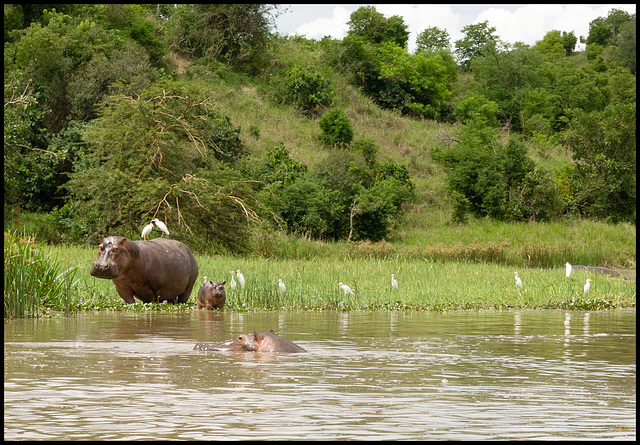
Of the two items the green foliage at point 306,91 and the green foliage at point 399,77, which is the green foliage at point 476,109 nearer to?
the green foliage at point 399,77

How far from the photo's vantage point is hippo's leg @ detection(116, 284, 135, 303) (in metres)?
14.5

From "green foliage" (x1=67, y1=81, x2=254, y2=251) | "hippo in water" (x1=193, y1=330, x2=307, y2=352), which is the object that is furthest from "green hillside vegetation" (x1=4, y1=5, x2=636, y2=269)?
"hippo in water" (x1=193, y1=330, x2=307, y2=352)

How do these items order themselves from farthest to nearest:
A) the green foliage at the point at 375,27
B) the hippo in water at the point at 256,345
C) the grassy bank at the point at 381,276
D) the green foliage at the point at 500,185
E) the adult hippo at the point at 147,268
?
the green foliage at the point at 375,27 → the green foliage at the point at 500,185 → the grassy bank at the point at 381,276 → the adult hippo at the point at 147,268 → the hippo in water at the point at 256,345

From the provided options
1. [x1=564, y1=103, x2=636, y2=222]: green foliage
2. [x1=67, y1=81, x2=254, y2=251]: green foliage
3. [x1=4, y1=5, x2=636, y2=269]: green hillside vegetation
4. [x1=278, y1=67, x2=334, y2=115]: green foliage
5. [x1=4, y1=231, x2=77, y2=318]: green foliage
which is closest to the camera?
[x1=4, y1=231, x2=77, y2=318]: green foliage

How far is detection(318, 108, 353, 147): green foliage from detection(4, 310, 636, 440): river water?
3102 centimetres

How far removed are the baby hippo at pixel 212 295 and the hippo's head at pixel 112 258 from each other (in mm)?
1376

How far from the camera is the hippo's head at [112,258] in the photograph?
13141 millimetres

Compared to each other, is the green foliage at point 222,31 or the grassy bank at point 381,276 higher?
the green foliage at point 222,31

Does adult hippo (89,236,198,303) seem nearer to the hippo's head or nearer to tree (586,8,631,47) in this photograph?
the hippo's head

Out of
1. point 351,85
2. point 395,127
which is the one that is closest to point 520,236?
point 395,127

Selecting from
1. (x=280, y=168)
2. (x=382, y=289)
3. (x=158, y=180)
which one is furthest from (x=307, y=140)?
(x=382, y=289)

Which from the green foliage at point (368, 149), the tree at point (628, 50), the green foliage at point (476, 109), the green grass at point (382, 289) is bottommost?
the green grass at point (382, 289)

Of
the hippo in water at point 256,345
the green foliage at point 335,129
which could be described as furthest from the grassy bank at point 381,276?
the green foliage at point 335,129

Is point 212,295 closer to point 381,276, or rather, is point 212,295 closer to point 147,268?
point 147,268
